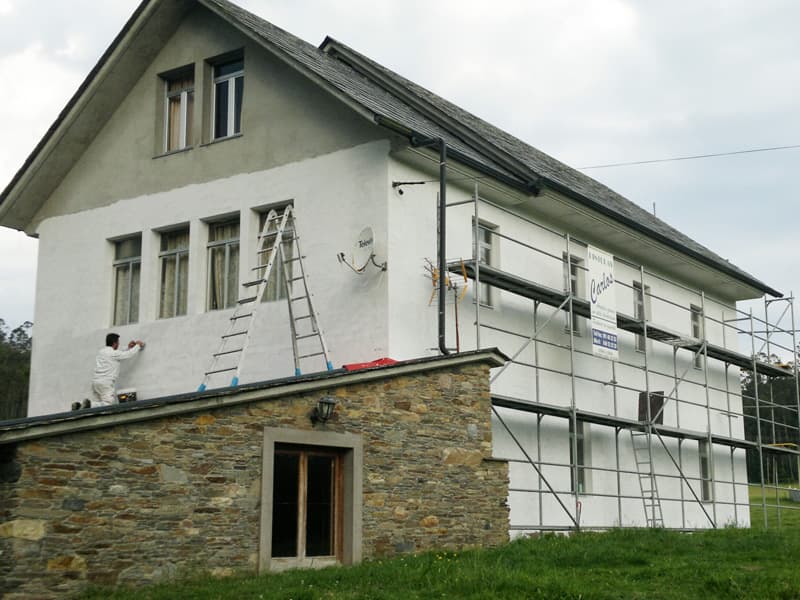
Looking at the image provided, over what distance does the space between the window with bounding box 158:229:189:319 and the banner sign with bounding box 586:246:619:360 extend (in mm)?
7442

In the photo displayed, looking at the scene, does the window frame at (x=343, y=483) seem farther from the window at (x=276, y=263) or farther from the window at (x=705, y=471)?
the window at (x=705, y=471)

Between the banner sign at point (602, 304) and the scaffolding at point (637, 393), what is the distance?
433mm

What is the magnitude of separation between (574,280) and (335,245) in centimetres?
664

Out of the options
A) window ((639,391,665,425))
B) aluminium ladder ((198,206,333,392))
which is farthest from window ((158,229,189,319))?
window ((639,391,665,425))

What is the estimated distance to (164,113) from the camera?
21.2 metres

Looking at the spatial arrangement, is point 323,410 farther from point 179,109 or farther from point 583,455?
point 179,109

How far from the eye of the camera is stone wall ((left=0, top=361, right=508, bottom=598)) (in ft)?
34.9

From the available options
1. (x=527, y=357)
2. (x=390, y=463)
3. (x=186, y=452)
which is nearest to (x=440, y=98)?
(x=527, y=357)

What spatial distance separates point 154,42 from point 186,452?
450 inches

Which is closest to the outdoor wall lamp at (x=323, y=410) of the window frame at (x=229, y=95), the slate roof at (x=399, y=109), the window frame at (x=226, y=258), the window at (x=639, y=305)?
the slate roof at (x=399, y=109)

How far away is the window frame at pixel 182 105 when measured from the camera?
68.2ft

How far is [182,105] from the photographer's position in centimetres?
2109

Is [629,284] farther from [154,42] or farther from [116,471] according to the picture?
[116,471]

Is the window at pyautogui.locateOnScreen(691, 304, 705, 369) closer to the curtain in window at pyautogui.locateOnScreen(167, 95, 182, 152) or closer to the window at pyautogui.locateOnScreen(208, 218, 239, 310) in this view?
the window at pyautogui.locateOnScreen(208, 218, 239, 310)
